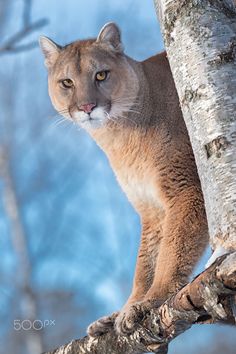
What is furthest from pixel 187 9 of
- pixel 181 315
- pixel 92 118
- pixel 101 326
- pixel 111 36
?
pixel 111 36

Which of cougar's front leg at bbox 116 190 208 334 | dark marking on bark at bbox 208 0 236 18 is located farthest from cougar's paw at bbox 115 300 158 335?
dark marking on bark at bbox 208 0 236 18

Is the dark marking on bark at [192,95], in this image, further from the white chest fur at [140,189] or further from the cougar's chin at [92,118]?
the cougar's chin at [92,118]

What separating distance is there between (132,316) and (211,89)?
132cm

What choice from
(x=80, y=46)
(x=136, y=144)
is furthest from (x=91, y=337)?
(x=80, y=46)

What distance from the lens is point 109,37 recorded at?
4598 millimetres

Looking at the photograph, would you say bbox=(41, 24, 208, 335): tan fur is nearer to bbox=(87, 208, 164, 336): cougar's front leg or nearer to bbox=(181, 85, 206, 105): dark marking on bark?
bbox=(87, 208, 164, 336): cougar's front leg

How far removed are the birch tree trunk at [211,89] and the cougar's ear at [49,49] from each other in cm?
211

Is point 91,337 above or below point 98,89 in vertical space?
below

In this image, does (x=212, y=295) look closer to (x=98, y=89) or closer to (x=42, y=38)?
(x=98, y=89)

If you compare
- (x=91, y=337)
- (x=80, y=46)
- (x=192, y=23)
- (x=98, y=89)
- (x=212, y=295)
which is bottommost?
(x=212, y=295)

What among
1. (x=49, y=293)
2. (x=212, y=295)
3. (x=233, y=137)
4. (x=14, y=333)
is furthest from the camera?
(x=49, y=293)

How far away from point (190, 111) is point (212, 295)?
62 cm

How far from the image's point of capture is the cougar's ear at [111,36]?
458cm

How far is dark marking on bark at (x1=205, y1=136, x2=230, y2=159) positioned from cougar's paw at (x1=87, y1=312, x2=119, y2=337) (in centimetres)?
137
